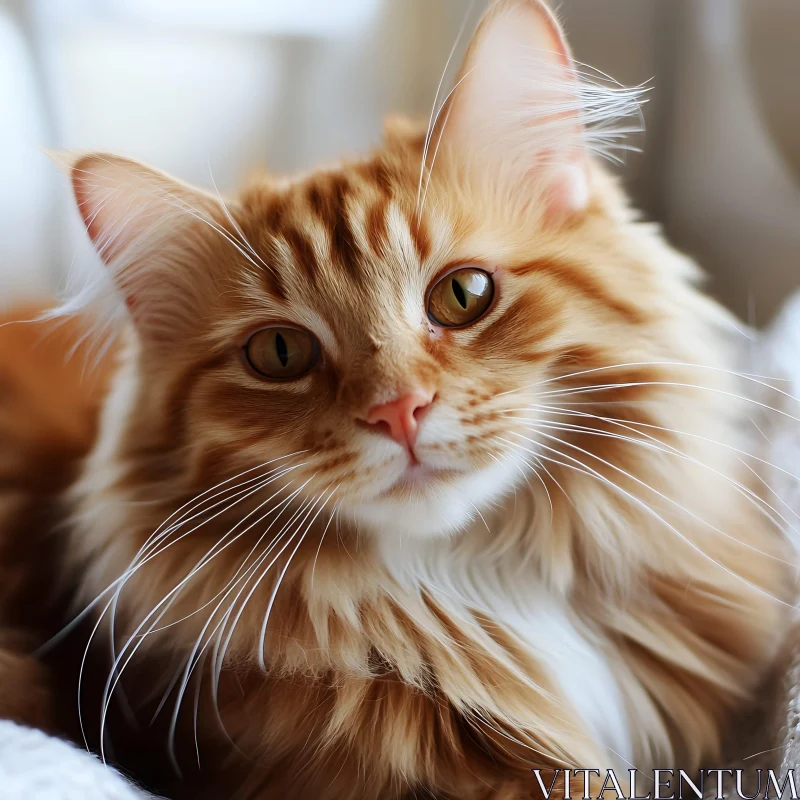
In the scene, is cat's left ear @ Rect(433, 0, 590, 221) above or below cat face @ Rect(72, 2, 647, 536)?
above

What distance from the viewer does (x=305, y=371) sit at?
0.93 metres

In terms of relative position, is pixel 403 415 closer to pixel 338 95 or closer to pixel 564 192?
pixel 564 192

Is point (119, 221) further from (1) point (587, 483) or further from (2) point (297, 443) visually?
(1) point (587, 483)

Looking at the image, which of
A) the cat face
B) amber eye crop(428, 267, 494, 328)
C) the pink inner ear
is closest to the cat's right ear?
the cat face

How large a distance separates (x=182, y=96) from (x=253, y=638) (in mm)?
1103

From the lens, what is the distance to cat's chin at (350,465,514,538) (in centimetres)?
84

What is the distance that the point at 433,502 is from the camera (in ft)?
2.78

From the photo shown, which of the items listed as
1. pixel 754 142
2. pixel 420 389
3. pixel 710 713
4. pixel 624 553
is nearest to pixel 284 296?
pixel 420 389

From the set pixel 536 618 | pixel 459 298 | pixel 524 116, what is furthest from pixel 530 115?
pixel 536 618

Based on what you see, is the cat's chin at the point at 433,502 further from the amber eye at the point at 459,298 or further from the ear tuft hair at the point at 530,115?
the ear tuft hair at the point at 530,115

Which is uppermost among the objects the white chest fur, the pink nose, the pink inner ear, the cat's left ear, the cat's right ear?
the cat's left ear

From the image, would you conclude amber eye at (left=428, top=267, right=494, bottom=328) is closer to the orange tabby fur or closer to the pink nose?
the orange tabby fur

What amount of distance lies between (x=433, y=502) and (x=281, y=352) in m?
0.26

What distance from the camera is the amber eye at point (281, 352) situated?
927 millimetres
